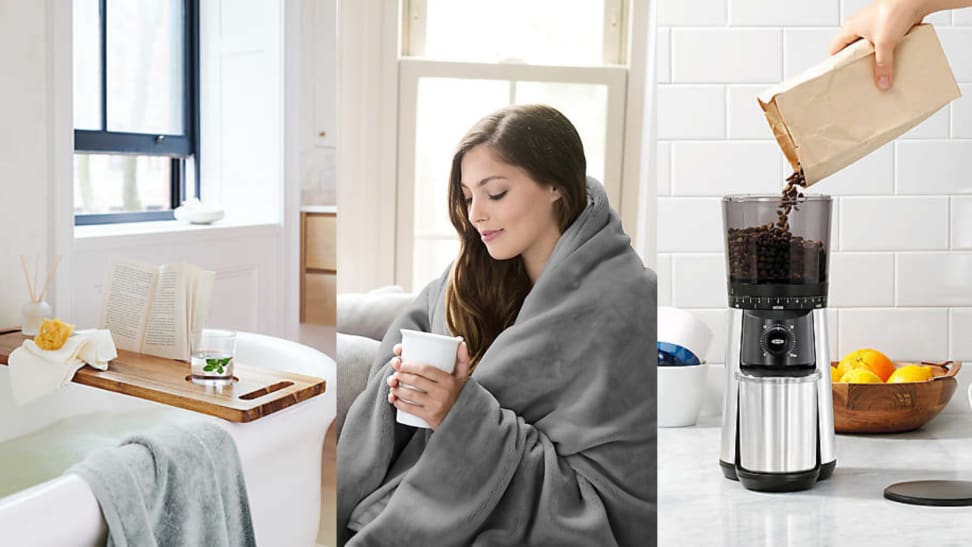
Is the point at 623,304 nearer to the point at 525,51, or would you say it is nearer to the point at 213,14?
the point at 525,51

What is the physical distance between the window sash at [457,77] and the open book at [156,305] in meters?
0.60

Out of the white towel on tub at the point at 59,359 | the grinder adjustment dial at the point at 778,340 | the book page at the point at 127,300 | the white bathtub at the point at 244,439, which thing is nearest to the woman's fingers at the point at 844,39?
the grinder adjustment dial at the point at 778,340

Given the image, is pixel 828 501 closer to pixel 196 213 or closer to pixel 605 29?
pixel 605 29

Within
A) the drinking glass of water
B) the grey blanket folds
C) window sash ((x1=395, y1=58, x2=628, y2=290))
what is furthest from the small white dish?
window sash ((x1=395, y1=58, x2=628, y2=290))

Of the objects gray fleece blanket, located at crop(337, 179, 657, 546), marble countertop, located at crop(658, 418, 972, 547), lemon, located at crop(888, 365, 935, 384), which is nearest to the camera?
gray fleece blanket, located at crop(337, 179, 657, 546)

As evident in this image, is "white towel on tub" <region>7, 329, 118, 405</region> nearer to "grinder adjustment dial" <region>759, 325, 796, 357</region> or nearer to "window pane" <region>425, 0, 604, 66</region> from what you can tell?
"window pane" <region>425, 0, 604, 66</region>

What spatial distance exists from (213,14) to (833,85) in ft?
2.63

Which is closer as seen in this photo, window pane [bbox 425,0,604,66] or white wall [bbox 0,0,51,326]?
Answer: window pane [bbox 425,0,604,66]

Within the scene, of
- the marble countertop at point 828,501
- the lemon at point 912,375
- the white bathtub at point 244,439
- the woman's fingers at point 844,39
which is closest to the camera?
the marble countertop at point 828,501

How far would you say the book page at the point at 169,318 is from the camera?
115 cm

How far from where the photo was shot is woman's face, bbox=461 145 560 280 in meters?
0.60

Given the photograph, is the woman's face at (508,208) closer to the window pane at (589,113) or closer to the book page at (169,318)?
the window pane at (589,113)

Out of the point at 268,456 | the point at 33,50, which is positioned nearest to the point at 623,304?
the point at 268,456

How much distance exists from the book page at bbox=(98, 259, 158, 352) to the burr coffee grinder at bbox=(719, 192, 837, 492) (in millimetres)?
825
